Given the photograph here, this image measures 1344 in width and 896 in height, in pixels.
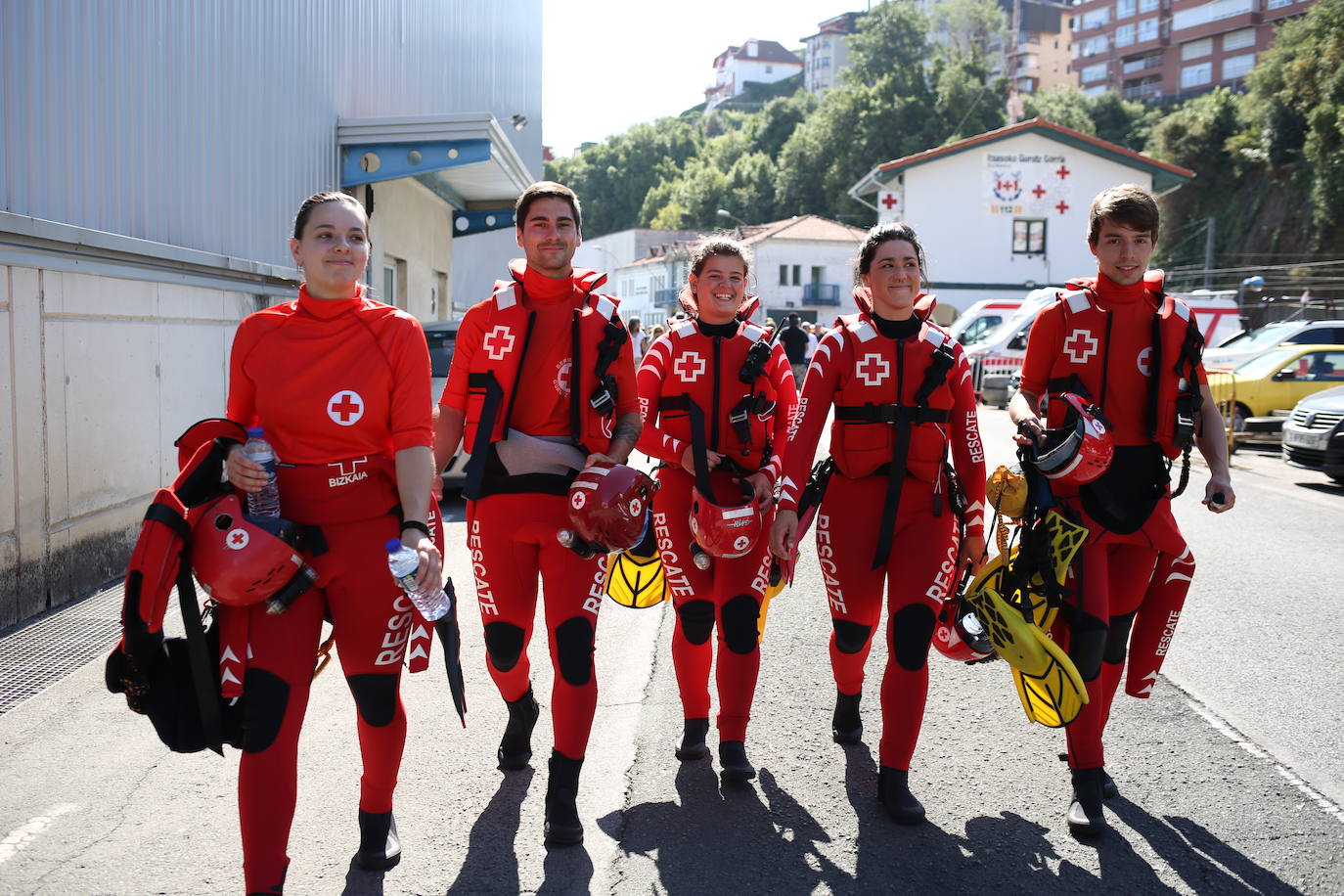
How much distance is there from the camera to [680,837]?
12.8 feet

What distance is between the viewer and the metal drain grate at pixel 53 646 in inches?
222

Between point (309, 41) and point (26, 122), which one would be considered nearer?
point (26, 122)

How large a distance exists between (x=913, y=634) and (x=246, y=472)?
2.29m

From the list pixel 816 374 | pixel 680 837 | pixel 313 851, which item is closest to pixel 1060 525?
pixel 816 374

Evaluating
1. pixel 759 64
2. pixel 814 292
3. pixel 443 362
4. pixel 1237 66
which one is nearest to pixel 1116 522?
pixel 443 362

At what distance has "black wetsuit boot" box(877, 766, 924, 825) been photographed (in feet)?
13.1

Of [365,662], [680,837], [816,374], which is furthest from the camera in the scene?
[816,374]

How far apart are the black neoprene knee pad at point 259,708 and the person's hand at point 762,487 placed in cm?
188

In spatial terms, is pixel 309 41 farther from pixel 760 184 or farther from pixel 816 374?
pixel 760 184

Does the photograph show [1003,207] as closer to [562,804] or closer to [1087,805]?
[1087,805]

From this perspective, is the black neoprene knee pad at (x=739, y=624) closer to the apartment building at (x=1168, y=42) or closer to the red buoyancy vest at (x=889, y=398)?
the red buoyancy vest at (x=889, y=398)

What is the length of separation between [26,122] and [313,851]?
5118mm

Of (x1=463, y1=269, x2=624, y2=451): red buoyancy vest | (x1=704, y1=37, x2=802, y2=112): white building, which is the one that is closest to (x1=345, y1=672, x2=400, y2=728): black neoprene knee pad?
(x1=463, y1=269, x2=624, y2=451): red buoyancy vest

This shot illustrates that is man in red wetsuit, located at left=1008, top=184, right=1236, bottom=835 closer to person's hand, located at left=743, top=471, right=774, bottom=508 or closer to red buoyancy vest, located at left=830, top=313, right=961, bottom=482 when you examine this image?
red buoyancy vest, located at left=830, top=313, right=961, bottom=482
